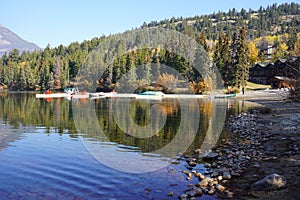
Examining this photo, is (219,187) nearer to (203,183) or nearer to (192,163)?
(203,183)

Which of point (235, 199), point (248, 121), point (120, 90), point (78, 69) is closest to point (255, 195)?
point (235, 199)

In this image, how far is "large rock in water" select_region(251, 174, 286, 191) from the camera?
10.2m

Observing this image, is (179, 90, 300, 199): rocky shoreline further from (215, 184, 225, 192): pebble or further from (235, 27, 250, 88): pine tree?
(235, 27, 250, 88): pine tree

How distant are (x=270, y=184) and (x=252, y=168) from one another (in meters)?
2.79

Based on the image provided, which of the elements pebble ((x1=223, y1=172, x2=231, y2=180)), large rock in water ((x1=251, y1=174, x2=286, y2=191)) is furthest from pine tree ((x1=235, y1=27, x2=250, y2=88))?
large rock in water ((x1=251, y1=174, x2=286, y2=191))

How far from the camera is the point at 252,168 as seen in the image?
13.1m

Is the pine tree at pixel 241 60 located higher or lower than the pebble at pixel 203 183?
higher

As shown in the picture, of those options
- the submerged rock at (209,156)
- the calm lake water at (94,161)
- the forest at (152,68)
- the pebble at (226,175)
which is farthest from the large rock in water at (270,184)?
the forest at (152,68)

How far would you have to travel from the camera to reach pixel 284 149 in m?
15.8

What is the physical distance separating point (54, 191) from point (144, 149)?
7740 mm

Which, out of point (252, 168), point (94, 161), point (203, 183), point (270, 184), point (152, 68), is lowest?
point (94, 161)

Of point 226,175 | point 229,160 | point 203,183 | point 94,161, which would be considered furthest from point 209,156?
point 94,161

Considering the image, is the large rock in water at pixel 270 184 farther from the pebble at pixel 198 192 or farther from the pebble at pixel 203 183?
the pebble at pixel 198 192

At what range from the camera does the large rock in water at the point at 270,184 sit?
10188mm
